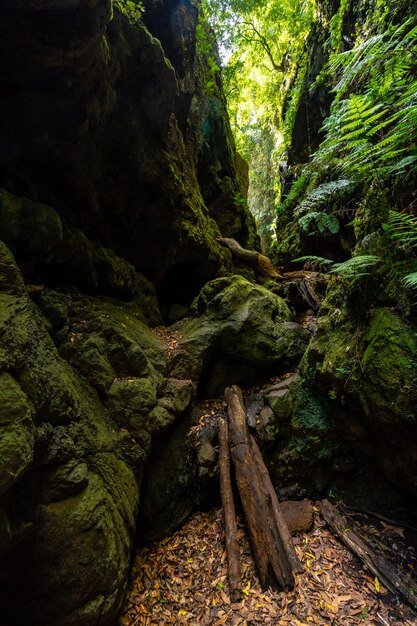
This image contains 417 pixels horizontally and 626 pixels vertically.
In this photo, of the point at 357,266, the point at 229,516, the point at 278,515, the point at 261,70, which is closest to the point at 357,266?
the point at 357,266

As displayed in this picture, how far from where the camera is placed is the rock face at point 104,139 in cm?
337

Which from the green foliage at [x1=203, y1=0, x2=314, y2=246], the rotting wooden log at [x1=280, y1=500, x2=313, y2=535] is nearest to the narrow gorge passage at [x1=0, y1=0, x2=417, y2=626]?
the rotting wooden log at [x1=280, y1=500, x2=313, y2=535]

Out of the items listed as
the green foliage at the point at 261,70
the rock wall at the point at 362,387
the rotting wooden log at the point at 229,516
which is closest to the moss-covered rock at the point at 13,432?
the rotting wooden log at the point at 229,516

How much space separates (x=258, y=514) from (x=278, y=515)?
30cm

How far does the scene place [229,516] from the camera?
3.97 meters

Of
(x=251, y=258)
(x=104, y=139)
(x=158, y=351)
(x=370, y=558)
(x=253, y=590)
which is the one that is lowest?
(x=370, y=558)

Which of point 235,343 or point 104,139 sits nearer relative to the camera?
point 104,139

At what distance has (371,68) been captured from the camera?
4855mm

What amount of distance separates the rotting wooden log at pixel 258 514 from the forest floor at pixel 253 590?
14cm

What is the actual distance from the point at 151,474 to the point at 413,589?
3492 mm

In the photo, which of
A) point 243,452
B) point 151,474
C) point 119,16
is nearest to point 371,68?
point 119,16

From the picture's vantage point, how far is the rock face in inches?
133

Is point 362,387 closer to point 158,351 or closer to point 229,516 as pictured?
point 229,516

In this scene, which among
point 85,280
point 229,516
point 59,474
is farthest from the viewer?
point 85,280
